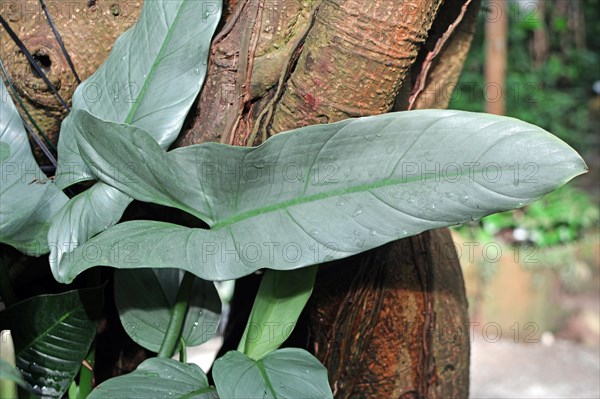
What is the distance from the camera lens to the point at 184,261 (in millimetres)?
735

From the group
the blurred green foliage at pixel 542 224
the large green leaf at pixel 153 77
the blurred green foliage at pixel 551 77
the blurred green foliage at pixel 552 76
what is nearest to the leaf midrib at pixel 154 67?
the large green leaf at pixel 153 77

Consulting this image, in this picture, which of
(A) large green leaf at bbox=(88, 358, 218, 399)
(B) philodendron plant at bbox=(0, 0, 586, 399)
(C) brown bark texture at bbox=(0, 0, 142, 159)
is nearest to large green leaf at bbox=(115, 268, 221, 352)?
(B) philodendron plant at bbox=(0, 0, 586, 399)

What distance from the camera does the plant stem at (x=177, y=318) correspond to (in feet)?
2.91

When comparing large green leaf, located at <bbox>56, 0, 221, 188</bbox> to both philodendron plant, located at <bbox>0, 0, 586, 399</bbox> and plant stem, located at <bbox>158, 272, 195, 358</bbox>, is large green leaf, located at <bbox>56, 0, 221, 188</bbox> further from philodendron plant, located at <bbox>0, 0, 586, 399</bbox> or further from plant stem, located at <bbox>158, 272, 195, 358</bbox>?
plant stem, located at <bbox>158, 272, 195, 358</bbox>

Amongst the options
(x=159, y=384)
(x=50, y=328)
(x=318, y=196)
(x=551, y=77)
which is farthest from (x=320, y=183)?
A: (x=551, y=77)

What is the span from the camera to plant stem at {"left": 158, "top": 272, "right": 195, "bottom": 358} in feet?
2.91

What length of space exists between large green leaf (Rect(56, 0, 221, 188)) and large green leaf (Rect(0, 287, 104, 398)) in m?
0.15

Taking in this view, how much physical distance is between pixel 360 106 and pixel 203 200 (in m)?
0.22

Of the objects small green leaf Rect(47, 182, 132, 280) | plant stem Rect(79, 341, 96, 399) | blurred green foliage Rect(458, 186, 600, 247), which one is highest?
small green leaf Rect(47, 182, 132, 280)

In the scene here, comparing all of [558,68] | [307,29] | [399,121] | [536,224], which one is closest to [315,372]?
[399,121]

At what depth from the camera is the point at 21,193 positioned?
850 mm

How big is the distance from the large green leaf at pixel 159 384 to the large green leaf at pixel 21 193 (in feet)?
0.62

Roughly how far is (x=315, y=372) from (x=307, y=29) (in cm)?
42

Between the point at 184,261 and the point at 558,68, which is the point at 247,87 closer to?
the point at 184,261
